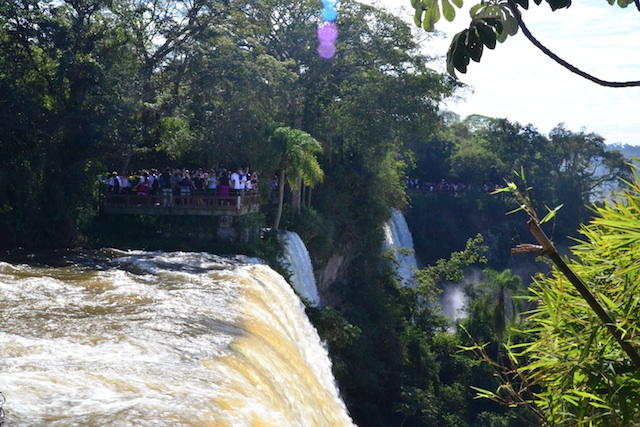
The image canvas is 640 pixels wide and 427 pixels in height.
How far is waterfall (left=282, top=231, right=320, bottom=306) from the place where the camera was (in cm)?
2131

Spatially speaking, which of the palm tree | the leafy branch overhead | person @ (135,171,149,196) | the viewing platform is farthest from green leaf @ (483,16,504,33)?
the palm tree

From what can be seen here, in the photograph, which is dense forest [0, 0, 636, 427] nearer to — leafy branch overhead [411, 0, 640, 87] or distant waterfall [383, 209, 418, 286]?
distant waterfall [383, 209, 418, 286]

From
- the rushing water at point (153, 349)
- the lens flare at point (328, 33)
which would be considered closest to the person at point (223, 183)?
the rushing water at point (153, 349)

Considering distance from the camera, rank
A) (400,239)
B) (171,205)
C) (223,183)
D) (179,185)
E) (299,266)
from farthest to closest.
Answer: (400,239) < (299,266) < (223,183) < (179,185) < (171,205)

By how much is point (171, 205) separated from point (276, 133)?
14.5 feet

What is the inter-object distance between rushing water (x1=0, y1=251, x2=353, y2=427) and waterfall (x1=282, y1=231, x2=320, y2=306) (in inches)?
214

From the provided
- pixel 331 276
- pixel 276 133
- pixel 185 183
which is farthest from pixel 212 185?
pixel 331 276

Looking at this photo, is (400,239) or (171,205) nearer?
(171,205)

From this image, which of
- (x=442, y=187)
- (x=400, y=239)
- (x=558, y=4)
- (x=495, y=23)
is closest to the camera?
(x=558, y=4)

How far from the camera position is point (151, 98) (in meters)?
23.7

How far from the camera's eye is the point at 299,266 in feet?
73.3

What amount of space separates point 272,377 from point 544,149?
48453mm

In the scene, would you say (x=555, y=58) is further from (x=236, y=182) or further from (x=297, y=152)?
(x=297, y=152)

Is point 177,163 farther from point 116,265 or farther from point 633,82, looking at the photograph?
point 633,82
